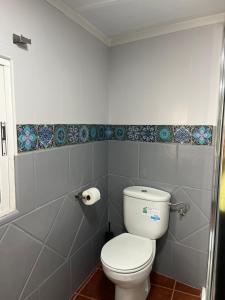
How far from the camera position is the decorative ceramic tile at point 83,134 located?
5.45 ft

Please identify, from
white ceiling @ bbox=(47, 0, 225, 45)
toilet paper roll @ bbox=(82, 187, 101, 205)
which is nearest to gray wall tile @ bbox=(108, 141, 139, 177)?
toilet paper roll @ bbox=(82, 187, 101, 205)

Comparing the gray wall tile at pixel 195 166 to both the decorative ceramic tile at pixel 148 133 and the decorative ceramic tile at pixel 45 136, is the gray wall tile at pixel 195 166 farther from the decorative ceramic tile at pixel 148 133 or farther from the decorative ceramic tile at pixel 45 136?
the decorative ceramic tile at pixel 45 136

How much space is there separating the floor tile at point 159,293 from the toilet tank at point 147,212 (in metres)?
0.45

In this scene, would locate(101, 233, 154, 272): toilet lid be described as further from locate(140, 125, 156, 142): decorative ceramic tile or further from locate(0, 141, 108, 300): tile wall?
locate(140, 125, 156, 142): decorative ceramic tile

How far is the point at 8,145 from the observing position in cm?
112

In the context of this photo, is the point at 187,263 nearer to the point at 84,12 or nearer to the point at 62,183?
the point at 62,183

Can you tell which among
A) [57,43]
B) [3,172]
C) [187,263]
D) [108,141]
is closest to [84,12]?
[57,43]

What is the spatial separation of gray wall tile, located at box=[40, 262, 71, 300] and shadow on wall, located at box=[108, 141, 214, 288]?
0.82m

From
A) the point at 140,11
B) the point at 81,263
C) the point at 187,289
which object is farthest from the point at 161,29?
the point at 187,289

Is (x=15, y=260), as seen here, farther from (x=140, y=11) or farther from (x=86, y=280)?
(x=140, y=11)

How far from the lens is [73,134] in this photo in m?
1.58

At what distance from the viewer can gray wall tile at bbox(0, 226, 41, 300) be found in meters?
1.10

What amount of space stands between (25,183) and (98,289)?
116cm

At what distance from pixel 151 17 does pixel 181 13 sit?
0.21m
